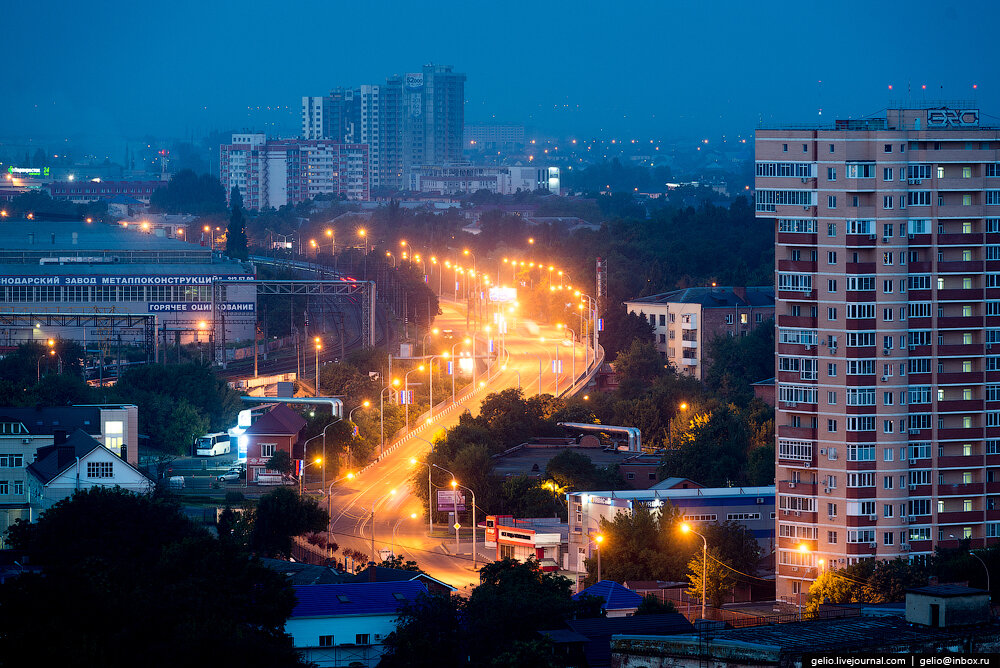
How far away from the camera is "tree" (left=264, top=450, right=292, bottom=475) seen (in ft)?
164

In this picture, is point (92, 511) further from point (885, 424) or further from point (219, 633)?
point (885, 424)

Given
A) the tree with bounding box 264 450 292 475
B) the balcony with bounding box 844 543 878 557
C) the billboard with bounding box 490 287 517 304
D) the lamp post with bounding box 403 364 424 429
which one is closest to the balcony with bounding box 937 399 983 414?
the balcony with bounding box 844 543 878 557

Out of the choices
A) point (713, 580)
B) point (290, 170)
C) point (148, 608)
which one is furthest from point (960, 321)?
point (290, 170)

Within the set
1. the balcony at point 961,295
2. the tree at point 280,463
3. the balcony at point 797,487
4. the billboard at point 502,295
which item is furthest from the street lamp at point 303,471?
the billboard at point 502,295

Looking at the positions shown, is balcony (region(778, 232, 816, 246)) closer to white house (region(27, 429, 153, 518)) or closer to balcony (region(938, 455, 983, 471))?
balcony (region(938, 455, 983, 471))

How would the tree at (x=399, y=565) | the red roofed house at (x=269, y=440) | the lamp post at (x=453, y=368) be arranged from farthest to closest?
the lamp post at (x=453, y=368)
the red roofed house at (x=269, y=440)
the tree at (x=399, y=565)

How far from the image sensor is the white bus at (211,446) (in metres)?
55.4

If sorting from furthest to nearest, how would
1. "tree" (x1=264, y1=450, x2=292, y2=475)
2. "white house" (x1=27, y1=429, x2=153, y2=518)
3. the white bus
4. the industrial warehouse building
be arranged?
1. the industrial warehouse building
2. the white bus
3. "tree" (x1=264, y1=450, x2=292, y2=475)
4. "white house" (x1=27, y1=429, x2=153, y2=518)

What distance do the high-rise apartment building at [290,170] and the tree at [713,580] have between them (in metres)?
132

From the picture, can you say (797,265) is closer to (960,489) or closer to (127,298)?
(960,489)

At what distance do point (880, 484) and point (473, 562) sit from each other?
8.73m

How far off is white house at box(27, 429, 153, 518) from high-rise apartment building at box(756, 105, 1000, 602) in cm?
1475

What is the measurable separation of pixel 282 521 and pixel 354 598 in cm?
1115

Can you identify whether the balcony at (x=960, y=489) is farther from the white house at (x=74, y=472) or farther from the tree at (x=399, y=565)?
the white house at (x=74, y=472)
